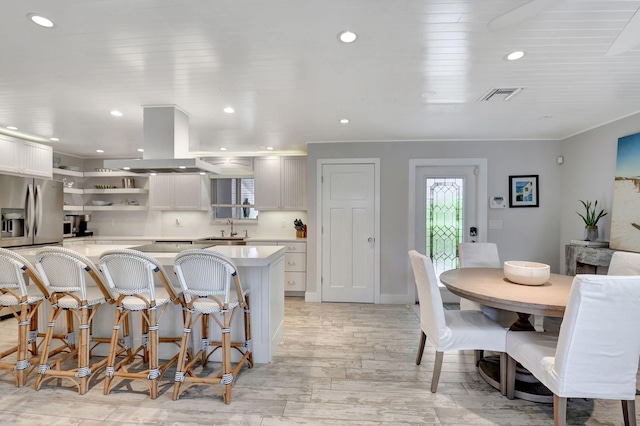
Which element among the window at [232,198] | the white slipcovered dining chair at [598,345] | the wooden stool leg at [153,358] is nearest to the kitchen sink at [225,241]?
the window at [232,198]

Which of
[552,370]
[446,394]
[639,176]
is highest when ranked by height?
Answer: [639,176]

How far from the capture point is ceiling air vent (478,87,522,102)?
258cm

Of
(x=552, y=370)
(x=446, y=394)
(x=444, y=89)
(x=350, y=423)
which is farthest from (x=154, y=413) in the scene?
(x=444, y=89)

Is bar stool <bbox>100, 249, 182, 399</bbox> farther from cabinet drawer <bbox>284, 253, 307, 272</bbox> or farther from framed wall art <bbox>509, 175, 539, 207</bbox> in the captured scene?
framed wall art <bbox>509, 175, 539, 207</bbox>

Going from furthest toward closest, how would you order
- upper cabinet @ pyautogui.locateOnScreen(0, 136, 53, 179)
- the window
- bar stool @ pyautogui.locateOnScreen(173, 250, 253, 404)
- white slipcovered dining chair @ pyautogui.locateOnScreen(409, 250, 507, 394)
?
the window → upper cabinet @ pyautogui.locateOnScreen(0, 136, 53, 179) → white slipcovered dining chair @ pyautogui.locateOnScreen(409, 250, 507, 394) → bar stool @ pyautogui.locateOnScreen(173, 250, 253, 404)

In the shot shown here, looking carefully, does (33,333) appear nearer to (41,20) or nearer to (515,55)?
(41,20)

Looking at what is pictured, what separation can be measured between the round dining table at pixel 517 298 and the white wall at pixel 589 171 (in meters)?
1.61

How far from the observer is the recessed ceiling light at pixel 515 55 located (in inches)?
77.3

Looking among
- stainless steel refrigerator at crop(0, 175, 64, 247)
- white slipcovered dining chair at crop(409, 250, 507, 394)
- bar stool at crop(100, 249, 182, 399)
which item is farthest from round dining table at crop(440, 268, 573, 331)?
stainless steel refrigerator at crop(0, 175, 64, 247)

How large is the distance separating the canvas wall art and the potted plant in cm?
23

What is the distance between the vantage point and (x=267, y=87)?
253 centimetres

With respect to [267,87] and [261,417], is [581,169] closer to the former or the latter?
[267,87]

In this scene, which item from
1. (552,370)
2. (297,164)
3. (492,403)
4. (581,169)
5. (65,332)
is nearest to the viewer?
(552,370)

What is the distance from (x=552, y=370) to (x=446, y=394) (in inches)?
29.6
